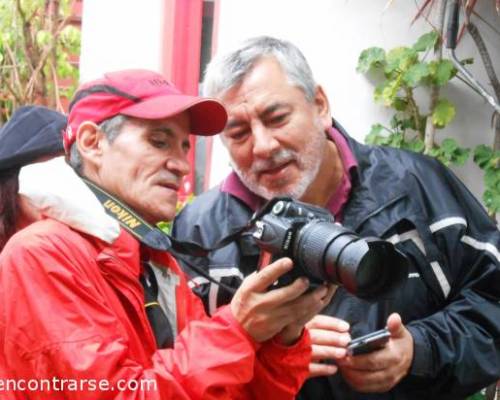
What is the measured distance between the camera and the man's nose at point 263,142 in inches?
88.1

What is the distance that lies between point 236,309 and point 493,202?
2.13 metres

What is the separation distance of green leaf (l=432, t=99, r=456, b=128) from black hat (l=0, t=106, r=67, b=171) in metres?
1.92

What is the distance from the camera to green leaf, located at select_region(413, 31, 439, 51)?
3480mm

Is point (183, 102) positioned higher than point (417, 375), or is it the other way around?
point (183, 102)

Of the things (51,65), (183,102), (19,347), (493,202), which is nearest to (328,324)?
(183,102)

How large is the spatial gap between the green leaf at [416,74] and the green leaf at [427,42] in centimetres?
9

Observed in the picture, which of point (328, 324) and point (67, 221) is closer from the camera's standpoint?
point (67, 221)

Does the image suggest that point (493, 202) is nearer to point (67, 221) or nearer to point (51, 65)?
point (67, 221)

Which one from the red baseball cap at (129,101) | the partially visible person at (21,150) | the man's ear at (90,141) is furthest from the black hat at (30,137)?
the man's ear at (90,141)

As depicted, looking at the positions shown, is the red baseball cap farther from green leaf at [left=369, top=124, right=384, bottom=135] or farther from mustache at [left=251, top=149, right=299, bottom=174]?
green leaf at [left=369, top=124, right=384, bottom=135]

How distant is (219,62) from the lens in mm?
2395

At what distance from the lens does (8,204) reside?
2115 millimetres

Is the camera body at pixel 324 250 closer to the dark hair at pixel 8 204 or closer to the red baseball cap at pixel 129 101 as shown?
the red baseball cap at pixel 129 101

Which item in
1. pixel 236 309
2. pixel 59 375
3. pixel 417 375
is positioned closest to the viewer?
pixel 59 375
